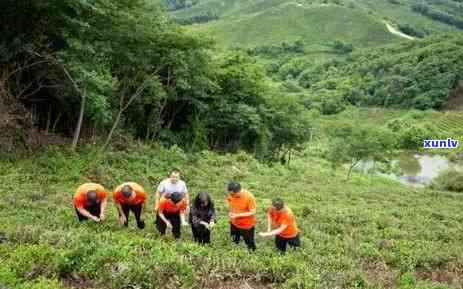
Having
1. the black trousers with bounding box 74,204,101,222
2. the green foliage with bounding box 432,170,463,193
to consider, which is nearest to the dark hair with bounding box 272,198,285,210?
the black trousers with bounding box 74,204,101,222

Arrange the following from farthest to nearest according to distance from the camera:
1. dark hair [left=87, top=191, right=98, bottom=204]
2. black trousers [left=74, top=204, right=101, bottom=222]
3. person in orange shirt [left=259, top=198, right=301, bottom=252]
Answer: black trousers [left=74, top=204, right=101, bottom=222], person in orange shirt [left=259, top=198, right=301, bottom=252], dark hair [left=87, top=191, right=98, bottom=204]

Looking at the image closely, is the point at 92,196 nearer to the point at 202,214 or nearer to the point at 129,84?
the point at 202,214

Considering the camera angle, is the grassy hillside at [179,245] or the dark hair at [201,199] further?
the dark hair at [201,199]

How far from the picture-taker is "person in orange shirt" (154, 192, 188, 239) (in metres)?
10.1

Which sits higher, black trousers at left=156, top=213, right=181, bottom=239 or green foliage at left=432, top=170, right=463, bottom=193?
black trousers at left=156, top=213, right=181, bottom=239

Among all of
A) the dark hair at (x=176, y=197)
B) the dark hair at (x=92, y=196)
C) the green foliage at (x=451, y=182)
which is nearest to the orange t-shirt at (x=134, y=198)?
the dark hair at (x=92, y=196)

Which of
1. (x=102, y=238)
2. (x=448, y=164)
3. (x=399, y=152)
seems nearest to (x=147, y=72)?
(x=102, y=238)

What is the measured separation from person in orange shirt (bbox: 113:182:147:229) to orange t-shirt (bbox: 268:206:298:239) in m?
2.90

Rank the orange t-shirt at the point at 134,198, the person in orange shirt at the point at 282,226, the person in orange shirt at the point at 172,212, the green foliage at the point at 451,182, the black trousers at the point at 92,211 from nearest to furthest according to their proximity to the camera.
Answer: the person in orange shirt at the point at 172,212 < the person in orange shirt at the point at 282,226 < the orange t-shirt at the point at 134,198 < the black trousers at the point at 92,211 < the green foliage at the point at 451,182

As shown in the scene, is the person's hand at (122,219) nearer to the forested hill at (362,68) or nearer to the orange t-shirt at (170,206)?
the orange t-shirt at (170,206)

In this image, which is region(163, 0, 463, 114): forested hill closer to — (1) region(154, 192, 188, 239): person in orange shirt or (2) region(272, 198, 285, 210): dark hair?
(1) region(154, 192, 188, 239): person in orange shirt

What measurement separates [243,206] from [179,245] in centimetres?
185

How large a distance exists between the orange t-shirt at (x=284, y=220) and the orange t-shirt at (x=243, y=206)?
44 centimetres

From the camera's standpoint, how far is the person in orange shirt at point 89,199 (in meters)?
10.1
